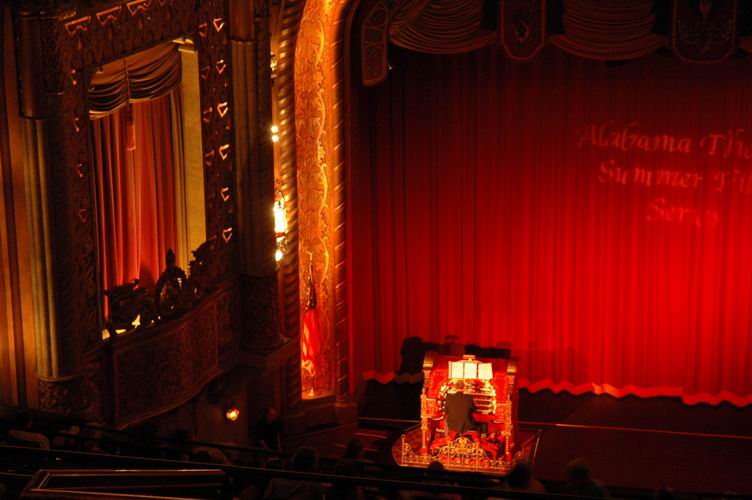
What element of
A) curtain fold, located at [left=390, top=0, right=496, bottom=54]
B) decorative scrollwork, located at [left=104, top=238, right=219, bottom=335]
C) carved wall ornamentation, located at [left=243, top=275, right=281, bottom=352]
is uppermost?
curtain fold, located at [left=390, top=0, right=496, bottom=54]

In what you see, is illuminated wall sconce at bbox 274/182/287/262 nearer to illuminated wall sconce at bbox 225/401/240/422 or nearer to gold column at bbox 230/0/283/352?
gold column at bbox 230/0/283/352

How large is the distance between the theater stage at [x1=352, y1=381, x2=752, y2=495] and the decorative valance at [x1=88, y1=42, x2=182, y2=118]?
3.96m

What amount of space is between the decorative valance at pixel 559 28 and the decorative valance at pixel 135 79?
2.81 metres

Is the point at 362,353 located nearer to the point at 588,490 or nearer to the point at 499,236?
the point at 499,236

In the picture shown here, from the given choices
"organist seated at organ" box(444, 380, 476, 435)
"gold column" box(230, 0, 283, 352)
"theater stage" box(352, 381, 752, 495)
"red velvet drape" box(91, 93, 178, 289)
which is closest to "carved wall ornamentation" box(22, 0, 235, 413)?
"red velvet drape" box(91, 93, 178, 289)

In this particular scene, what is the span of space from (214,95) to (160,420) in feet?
8.03

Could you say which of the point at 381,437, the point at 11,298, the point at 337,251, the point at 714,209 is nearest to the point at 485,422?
the point at 381,437

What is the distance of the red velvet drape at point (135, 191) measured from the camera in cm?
886

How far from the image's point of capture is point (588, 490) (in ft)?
22.6

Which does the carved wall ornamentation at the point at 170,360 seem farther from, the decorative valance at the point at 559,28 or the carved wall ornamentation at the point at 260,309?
the decorative valance at the point at 559,28

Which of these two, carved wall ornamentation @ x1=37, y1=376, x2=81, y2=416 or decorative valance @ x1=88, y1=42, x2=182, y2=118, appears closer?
carved wall ornamentation @ x1=37, y1=376, x2=81, y2=416

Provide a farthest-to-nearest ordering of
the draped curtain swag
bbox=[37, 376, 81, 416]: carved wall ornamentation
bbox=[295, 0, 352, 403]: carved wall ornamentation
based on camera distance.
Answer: bbox=[295, 0, 352, 403]: carved wall ornamentation < the draped curtain swag < bbox=[37, 376, 81, 416]: carved wall ornamentation

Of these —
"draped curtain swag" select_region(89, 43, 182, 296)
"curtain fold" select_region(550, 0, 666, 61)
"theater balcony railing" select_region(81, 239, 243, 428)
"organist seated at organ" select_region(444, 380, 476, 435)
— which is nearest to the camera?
"theater balcony railing" select_region(81, 239, 243, 428)

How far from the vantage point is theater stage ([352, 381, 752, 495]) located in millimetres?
10914
